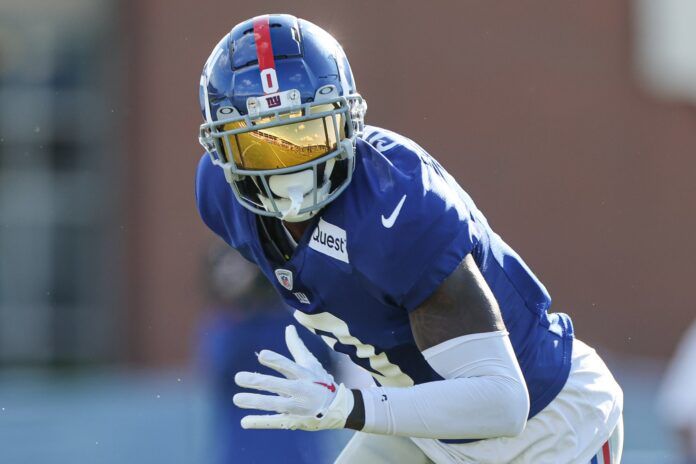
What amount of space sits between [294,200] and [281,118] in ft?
0.59

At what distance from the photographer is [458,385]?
2.34 m

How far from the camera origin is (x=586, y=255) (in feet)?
24.6

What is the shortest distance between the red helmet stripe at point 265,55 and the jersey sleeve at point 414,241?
0.33 meters

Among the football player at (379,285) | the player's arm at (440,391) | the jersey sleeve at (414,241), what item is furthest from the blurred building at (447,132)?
the player's arm at (440,391)

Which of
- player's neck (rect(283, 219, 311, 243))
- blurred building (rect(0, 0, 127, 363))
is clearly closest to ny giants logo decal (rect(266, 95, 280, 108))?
player's neck (rect(283, 219, 311, 243))

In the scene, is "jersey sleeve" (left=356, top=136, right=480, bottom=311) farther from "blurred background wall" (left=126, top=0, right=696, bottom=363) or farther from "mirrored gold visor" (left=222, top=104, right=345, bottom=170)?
"blurred background wall" (left=126, top=0, right=696, bottom=363)

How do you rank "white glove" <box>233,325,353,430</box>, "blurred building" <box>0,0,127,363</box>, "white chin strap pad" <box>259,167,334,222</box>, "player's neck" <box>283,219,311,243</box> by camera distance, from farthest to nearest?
"blurred building" <box>0,0,127,363</box>
"player's neck" <box>283,219,311,243</box>
"white chin strap pad" <box>259,167,334,222</box>
"white glove" <box>233,325,353,430</box>

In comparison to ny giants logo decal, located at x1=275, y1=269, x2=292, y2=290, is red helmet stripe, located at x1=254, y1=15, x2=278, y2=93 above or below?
above

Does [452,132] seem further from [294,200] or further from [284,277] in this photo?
[294,200]

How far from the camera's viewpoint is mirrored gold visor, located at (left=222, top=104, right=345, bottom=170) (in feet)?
8.37

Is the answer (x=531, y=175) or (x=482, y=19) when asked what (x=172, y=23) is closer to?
(x=482, y=19)

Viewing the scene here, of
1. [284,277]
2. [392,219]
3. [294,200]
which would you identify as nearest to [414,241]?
[392,219]

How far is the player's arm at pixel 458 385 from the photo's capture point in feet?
7.65

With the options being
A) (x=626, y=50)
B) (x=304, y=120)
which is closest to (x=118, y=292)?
(x=626, y=50)
